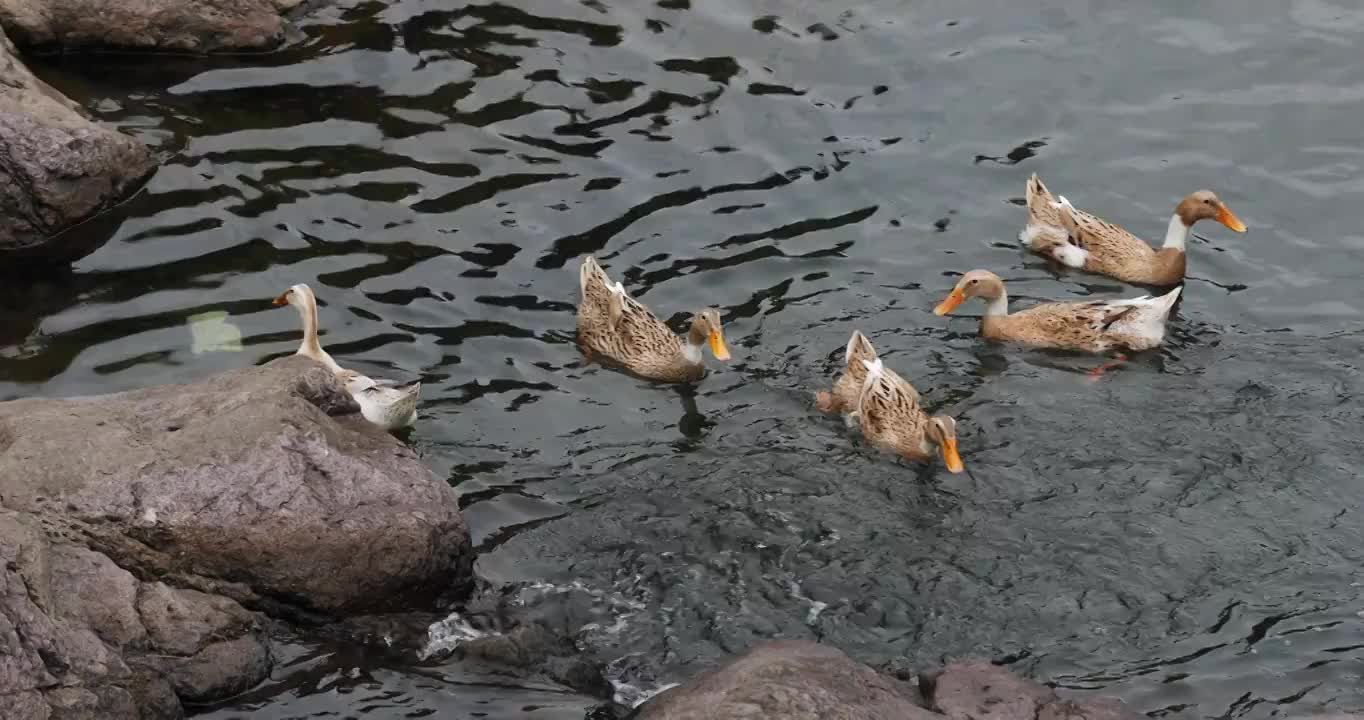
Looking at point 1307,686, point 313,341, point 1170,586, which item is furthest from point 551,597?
point 1307,686

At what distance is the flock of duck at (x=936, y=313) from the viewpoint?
10008 millimetres

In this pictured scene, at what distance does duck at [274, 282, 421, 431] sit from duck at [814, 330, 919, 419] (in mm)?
2703

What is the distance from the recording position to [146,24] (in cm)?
1367

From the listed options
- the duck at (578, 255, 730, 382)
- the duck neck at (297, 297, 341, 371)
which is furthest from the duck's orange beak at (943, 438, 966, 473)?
the duck neck at (297, 297, 341, 371)

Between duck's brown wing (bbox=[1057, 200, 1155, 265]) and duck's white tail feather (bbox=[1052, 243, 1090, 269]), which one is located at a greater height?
duck's brown wing (bbox=[1057, 200, 1155, 265])

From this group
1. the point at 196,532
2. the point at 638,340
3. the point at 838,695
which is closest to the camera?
the point at 838,695

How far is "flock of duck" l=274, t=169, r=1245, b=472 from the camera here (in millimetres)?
10008

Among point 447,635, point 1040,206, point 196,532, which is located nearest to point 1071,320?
point 1040,206

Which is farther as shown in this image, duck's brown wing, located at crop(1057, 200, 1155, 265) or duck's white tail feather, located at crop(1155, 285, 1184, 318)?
duck's brown wing, located at crop(1057, 200, 1155, 265)

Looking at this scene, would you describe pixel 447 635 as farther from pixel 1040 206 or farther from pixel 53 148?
pixel 1040 206

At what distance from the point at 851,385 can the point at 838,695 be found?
3.97m

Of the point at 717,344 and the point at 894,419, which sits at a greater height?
the point at 717,344

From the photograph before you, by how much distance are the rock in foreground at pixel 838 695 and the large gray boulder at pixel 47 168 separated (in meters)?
6.56

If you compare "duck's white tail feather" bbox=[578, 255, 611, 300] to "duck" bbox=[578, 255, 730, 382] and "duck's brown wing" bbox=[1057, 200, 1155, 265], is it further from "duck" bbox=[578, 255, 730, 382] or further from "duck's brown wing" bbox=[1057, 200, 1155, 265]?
"duck's brown wing" bbox=[1057, 200, 1155, 265]
